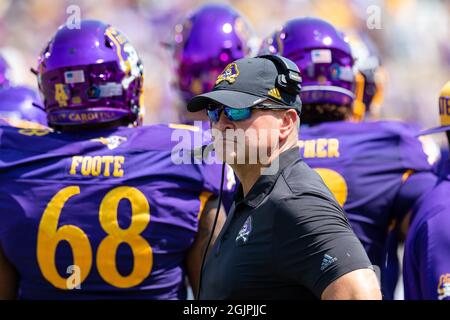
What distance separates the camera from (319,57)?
14.5ft

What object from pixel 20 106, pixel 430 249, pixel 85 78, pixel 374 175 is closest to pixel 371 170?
pixel 374 175

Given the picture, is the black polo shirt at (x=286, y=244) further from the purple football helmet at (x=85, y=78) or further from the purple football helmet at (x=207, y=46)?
the purple football helmet at (x=207, y=46)

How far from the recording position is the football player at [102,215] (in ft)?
11.5

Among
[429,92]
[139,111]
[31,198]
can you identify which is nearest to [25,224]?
[31,198]

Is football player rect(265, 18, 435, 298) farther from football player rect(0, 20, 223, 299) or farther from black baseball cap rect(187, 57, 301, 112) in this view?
black baseball cap rect(187, 57, 301, 112)

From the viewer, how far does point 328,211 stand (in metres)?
2.26

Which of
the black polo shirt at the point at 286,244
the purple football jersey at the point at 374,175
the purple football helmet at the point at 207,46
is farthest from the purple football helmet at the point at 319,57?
the black polo shirt at the point at 286,244

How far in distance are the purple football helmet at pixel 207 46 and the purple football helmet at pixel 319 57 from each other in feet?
2.24

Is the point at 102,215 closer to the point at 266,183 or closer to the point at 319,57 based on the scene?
the point at 266,183

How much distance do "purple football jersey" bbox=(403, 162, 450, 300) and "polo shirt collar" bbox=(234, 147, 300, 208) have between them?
0.81m

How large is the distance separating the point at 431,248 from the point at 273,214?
0.96 metres
